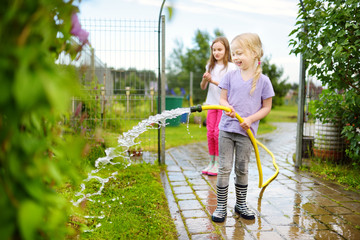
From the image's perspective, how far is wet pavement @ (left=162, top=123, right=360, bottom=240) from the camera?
2688 millimetres

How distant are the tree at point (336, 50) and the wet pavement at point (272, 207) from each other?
91 cm

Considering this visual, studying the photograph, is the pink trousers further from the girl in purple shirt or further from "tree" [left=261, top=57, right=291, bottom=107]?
"tree" [left=261, top=57, right=291, bottom=107]

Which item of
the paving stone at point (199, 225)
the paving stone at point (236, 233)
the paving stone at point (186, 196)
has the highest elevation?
the paving stone at point (186, 196)

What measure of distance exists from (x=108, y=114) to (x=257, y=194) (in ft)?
10.7

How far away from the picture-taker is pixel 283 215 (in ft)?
10.1

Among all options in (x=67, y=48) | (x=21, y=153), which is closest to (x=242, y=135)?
(x=67, y=48)

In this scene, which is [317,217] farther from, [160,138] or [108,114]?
[108,114]

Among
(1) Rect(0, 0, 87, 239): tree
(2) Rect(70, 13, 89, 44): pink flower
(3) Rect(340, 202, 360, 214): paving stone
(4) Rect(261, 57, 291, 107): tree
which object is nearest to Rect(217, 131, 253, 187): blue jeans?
(3) Rect(340, 202, 360, 214): paving stone

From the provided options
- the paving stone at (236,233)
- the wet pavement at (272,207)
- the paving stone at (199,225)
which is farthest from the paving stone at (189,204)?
the paving stone at (236,233)

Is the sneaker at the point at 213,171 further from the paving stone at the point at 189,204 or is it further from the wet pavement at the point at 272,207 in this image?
the paving stone at the point at 189,204

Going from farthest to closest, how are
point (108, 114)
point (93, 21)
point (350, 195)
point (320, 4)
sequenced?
point (108, 114), point (93, 21), point (320, 4), point (350, 195)

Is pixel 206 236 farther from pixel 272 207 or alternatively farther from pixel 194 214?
pixel 272 207

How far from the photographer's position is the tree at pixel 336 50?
12.3 ft

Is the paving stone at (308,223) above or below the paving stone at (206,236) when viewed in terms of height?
below
